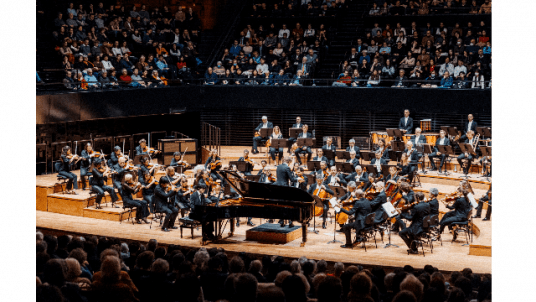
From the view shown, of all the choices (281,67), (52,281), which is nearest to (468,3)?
(281,67)

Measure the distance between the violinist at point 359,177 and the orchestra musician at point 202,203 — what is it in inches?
125

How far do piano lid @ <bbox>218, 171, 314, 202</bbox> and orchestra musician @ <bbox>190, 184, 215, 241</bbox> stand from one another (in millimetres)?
874

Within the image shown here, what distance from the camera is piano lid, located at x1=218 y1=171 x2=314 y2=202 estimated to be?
11156 mm

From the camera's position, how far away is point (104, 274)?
18.6ft

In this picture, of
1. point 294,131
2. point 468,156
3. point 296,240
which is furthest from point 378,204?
point 294,131

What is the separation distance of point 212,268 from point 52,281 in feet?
5.49

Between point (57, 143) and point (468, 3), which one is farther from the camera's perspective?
point (468, 3)

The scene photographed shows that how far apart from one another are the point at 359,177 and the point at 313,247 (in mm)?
2667

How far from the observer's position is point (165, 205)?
12.7 meters

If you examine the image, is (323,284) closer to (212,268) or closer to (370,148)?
(212,268)

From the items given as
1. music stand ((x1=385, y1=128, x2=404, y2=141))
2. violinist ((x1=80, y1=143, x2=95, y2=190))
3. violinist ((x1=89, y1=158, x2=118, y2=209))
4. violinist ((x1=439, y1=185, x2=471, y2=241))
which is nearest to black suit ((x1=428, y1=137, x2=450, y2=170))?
music stand ((x1=385, y1=128, x2=404, y2=141))

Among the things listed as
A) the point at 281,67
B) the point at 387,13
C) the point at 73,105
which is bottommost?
the point at 73,105

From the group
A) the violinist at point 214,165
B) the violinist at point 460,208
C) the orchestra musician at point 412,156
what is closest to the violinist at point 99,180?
the violinist at point 214,165

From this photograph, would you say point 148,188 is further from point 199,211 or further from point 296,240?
point 296,240
